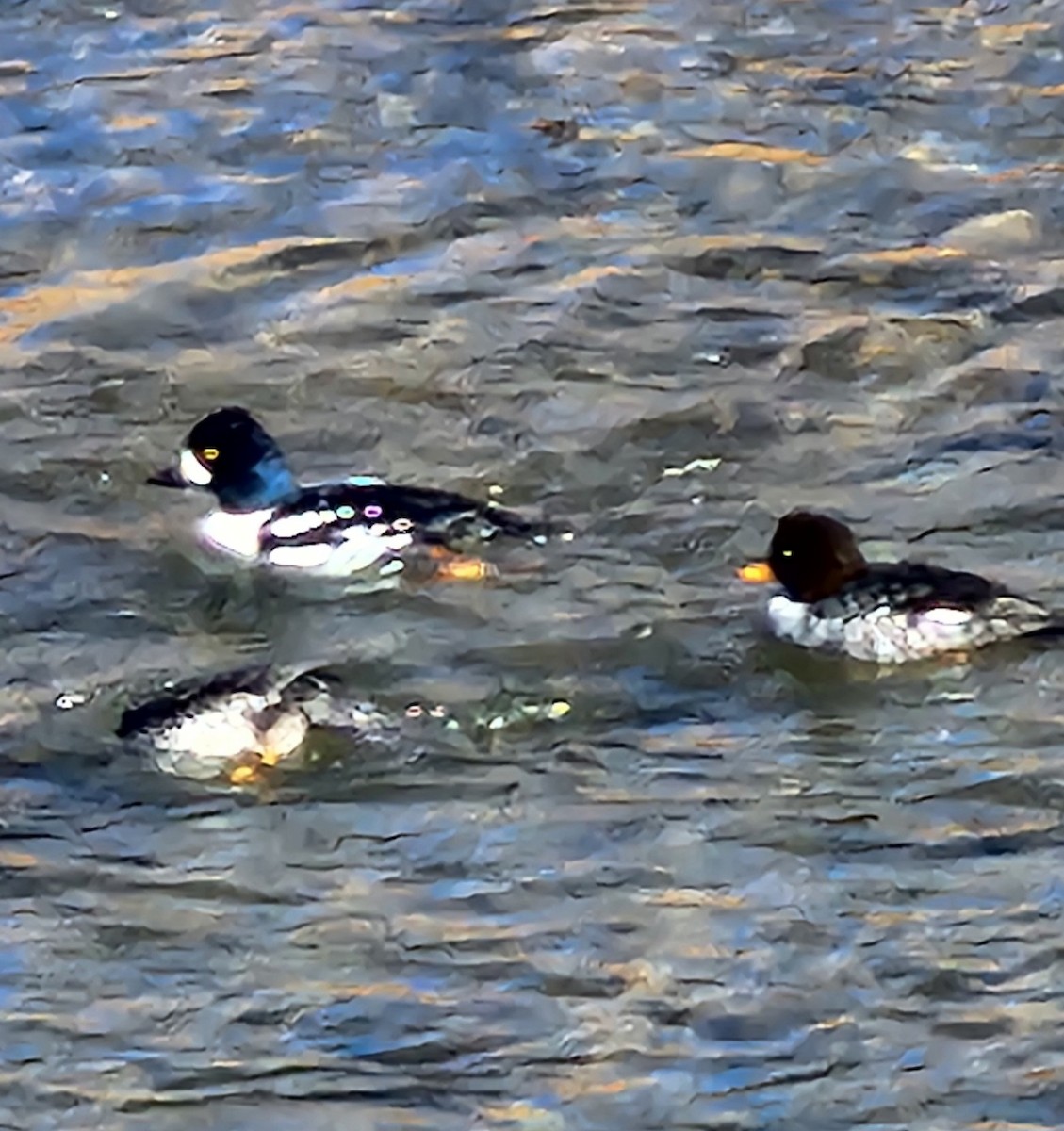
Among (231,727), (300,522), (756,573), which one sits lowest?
(756,573)

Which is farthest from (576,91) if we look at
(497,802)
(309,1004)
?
(309,1004)

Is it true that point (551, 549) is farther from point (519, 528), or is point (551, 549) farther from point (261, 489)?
point (261, 489)

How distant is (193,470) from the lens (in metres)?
6.13

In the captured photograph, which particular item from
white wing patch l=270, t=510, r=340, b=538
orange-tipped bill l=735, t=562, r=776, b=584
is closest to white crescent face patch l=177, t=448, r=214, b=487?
white wing patch l=270, t=510, r=340, b=538

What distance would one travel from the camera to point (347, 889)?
5008 mm

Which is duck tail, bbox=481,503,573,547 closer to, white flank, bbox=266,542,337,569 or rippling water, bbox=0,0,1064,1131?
rippling water, bbox=0,0,1064,1131

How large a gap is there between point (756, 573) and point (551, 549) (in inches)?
19.8

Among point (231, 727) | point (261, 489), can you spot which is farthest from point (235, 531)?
point (231, 727)

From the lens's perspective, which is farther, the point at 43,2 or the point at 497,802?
the point at 43,2

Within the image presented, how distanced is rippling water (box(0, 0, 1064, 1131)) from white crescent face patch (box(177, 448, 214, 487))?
78 millimetres

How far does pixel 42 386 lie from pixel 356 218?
48.2 inches

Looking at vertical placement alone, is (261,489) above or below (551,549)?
above

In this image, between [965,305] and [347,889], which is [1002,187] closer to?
[965,305]

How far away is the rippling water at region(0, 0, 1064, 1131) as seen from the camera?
472 centimetres
